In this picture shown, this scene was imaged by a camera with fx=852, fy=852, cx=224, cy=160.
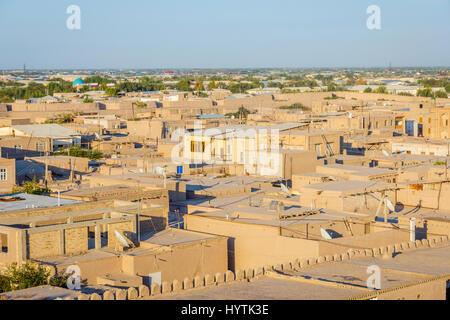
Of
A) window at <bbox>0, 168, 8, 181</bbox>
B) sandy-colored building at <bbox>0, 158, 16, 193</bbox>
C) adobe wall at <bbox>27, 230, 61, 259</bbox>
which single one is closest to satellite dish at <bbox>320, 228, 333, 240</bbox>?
adobe wall at <bbox>27, 230, 61, 259</bbox>

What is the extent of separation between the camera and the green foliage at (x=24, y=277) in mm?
11938

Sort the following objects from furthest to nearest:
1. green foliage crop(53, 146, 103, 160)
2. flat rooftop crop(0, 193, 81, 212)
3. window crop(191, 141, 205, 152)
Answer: green foliage crop(53, 146, 103, 160) → window crop(191, 141, 205, 152) → flat rooftop crop(0, 193, 81, 212)

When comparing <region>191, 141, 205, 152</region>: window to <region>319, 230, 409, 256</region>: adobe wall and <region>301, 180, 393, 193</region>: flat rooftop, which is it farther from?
<region>319, 230, 409, 256</region>: adobe wall

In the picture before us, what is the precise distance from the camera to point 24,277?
12.0 metres

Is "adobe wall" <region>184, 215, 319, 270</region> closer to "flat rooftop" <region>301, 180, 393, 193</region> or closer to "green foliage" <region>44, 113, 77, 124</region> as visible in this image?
"flat rooftop" <region>301, 180, 393, 193</region>

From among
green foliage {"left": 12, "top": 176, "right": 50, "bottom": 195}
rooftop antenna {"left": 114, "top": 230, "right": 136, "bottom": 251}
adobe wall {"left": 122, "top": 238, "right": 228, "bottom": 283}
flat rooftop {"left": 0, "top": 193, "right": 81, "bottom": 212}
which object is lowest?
adobe wall {"left": 122, "top": 238, "right": 228, "bottom": 283}

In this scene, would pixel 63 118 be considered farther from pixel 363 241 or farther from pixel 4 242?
pixel 363 241

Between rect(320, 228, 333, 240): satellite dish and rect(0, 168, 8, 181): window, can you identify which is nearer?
rect(320, 228, 333, 240): satellite dish

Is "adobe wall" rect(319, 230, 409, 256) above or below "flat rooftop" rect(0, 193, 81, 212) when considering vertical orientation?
below

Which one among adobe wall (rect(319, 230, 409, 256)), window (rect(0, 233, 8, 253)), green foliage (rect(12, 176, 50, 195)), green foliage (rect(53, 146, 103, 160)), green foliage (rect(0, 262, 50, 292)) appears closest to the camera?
green foliage (rect(0, 262, 50, 292))

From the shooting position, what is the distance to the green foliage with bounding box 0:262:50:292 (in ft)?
39.2

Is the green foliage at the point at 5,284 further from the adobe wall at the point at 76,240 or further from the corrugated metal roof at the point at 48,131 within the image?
the corrugated metal roof at the point at 48,131
